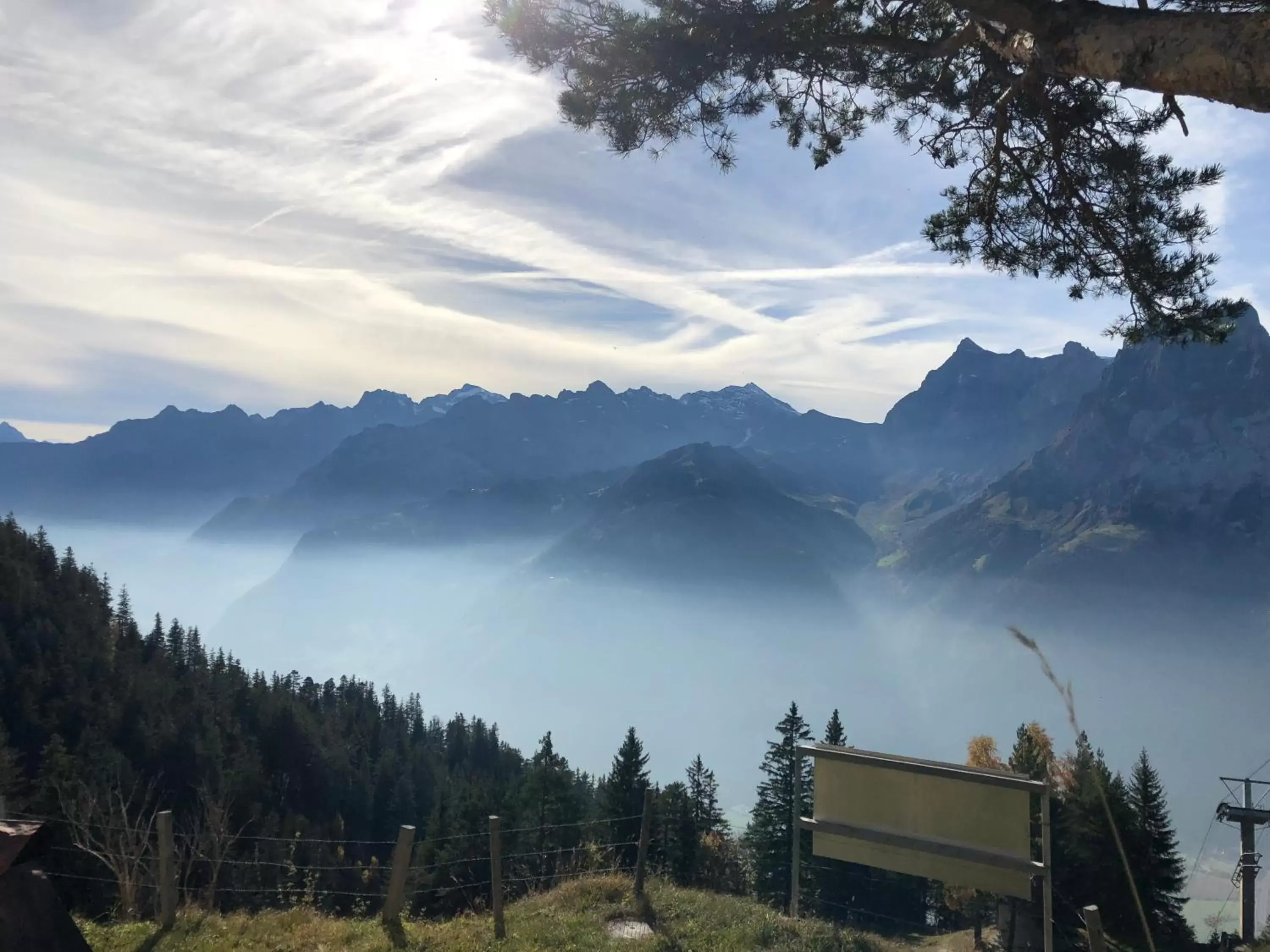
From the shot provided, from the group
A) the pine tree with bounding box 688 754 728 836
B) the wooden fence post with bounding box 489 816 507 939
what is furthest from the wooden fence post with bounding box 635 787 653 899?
the pine tree with bounding box 688 754 728 836

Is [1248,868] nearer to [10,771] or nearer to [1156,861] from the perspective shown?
[1156,861]

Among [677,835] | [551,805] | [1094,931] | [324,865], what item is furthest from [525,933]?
[324,865]

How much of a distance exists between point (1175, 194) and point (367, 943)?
11078mm

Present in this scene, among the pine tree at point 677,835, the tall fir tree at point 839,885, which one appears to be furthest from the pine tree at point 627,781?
the tall fir tree at point 839,885

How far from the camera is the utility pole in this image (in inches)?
856

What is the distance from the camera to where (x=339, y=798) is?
78.5 meters

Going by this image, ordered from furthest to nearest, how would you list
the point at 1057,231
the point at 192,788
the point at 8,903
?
the point at 192,788 < the point at 1057,231 < the point at 8,903

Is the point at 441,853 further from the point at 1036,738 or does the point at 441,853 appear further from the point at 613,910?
the point at 613,910

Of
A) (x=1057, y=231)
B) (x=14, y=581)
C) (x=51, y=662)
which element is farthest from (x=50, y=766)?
(x=1057, y=231)

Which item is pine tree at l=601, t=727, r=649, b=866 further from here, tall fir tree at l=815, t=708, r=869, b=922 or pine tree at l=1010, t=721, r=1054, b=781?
pine tree at l=1010, t=721, r=1054, b=781

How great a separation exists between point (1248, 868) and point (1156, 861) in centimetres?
950

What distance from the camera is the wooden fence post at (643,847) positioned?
11.2 meters

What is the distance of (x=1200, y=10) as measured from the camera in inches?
219

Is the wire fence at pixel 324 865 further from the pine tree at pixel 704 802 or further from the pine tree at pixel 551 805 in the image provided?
the pine tree at pixel 704 802
